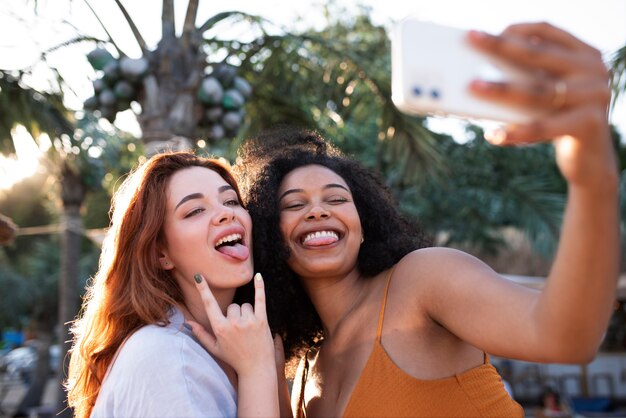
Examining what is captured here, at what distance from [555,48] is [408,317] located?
1.33 meters

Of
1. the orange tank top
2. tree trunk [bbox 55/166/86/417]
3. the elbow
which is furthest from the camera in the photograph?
tree trunk [bbox 55/166/86/417]

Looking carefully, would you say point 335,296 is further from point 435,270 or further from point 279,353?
point 435,270

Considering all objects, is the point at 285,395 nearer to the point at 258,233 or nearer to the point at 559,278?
the point at 258,233

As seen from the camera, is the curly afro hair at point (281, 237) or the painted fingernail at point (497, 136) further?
the curly afro hair at point (281, 237)

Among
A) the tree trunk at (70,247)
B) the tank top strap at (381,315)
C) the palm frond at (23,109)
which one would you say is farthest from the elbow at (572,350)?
the tree trunk at (70,247)

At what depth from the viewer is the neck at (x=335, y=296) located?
9.29 feet

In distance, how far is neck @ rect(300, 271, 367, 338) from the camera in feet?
9.29

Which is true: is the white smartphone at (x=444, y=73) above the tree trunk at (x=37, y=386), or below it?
above

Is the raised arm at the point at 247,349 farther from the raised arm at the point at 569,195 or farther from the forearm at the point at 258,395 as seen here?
the raised arm at the point at 569,195

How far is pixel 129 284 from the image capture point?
2.74 m

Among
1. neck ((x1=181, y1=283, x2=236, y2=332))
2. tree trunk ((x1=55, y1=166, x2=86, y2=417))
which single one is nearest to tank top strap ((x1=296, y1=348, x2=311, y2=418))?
neck ((x1=181, y1=283, x2=236, y2=332))

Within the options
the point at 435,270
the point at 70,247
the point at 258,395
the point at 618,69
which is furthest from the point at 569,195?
the point at 70,247

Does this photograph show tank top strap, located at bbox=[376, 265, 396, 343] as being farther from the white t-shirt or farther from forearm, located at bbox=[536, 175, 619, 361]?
forearm, located at bbox=[536, 175, 619, 361]

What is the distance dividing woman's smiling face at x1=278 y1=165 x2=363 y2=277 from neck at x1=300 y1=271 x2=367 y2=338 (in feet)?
0.17
